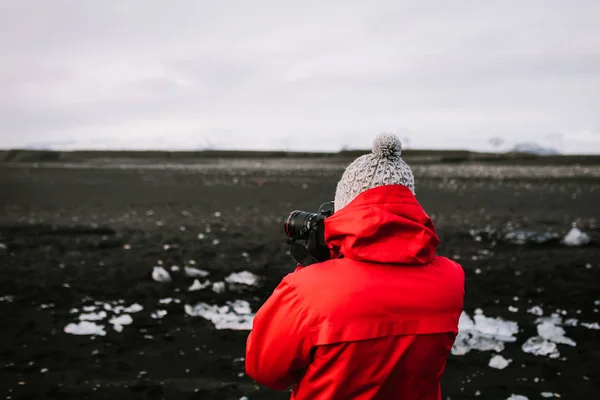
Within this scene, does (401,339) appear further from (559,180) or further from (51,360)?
(559,180)

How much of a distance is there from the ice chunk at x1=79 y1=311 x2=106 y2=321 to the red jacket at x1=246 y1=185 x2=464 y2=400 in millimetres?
3927

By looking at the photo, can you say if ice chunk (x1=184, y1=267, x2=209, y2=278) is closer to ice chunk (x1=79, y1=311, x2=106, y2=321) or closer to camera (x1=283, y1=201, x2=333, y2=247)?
ice chunk (x1=79, y1=311, x2=106, y2=321)

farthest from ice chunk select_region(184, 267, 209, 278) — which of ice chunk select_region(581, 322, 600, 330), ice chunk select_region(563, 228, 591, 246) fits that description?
ice chunk select_region(563, 228, 591, 246)

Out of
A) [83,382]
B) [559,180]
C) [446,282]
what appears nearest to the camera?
[446,282]

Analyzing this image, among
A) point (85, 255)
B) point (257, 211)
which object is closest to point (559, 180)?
point (257, 211)

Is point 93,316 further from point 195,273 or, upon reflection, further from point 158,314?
point 195,273

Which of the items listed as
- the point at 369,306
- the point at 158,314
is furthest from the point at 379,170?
the point at 158,314

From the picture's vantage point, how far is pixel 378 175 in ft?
5.03

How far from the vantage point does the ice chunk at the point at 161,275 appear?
20.5 feet

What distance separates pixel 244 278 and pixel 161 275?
3.29ft

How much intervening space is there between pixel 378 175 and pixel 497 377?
117 inches

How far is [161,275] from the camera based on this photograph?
20.7 ft

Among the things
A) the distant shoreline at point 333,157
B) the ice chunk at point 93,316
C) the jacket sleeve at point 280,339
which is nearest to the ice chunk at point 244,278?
the ice chunk at point 93,316

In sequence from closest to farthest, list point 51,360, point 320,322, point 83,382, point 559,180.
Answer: point 320,322
point 83,382
point 51,360
point 559,180
